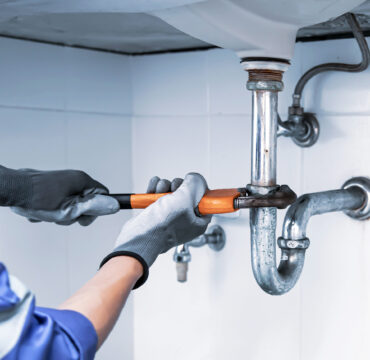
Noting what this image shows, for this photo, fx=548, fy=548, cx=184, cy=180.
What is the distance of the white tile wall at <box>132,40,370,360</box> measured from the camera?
90 cm

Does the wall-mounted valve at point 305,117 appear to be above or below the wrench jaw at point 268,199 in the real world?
above

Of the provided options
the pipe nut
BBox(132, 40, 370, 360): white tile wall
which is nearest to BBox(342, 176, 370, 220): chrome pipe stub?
BBox(132, 40, 370, 360): white tile wall

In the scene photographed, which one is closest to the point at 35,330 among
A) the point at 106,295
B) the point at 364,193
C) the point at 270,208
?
the point at 106,295

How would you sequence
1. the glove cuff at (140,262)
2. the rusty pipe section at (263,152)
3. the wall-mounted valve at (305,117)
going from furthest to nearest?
the wall-mounted valve at (305,117) → the rusty pipe section at (263,152) → the glove cuff at (140,262)

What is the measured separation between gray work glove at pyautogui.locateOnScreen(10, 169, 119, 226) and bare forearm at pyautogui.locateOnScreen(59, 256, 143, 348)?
0.18m

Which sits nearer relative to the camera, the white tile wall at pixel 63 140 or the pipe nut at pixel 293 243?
the pipe nut at pixel 293 243

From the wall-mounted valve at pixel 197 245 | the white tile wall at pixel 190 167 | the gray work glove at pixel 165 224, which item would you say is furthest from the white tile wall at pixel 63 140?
the gray work glove at pixel 165 224

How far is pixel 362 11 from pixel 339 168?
0.91 feet

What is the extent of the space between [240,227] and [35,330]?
662 mm

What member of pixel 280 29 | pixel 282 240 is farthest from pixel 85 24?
pixel 282 240

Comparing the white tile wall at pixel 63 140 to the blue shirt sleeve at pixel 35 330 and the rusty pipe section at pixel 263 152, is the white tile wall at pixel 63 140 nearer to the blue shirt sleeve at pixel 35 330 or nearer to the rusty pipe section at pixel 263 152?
the rusty pipe section at pixel 263 152

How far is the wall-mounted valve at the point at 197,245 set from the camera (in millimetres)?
1050

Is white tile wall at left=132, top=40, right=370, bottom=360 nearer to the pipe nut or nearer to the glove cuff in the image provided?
the pipe nut

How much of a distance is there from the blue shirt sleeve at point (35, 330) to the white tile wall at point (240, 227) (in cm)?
58
